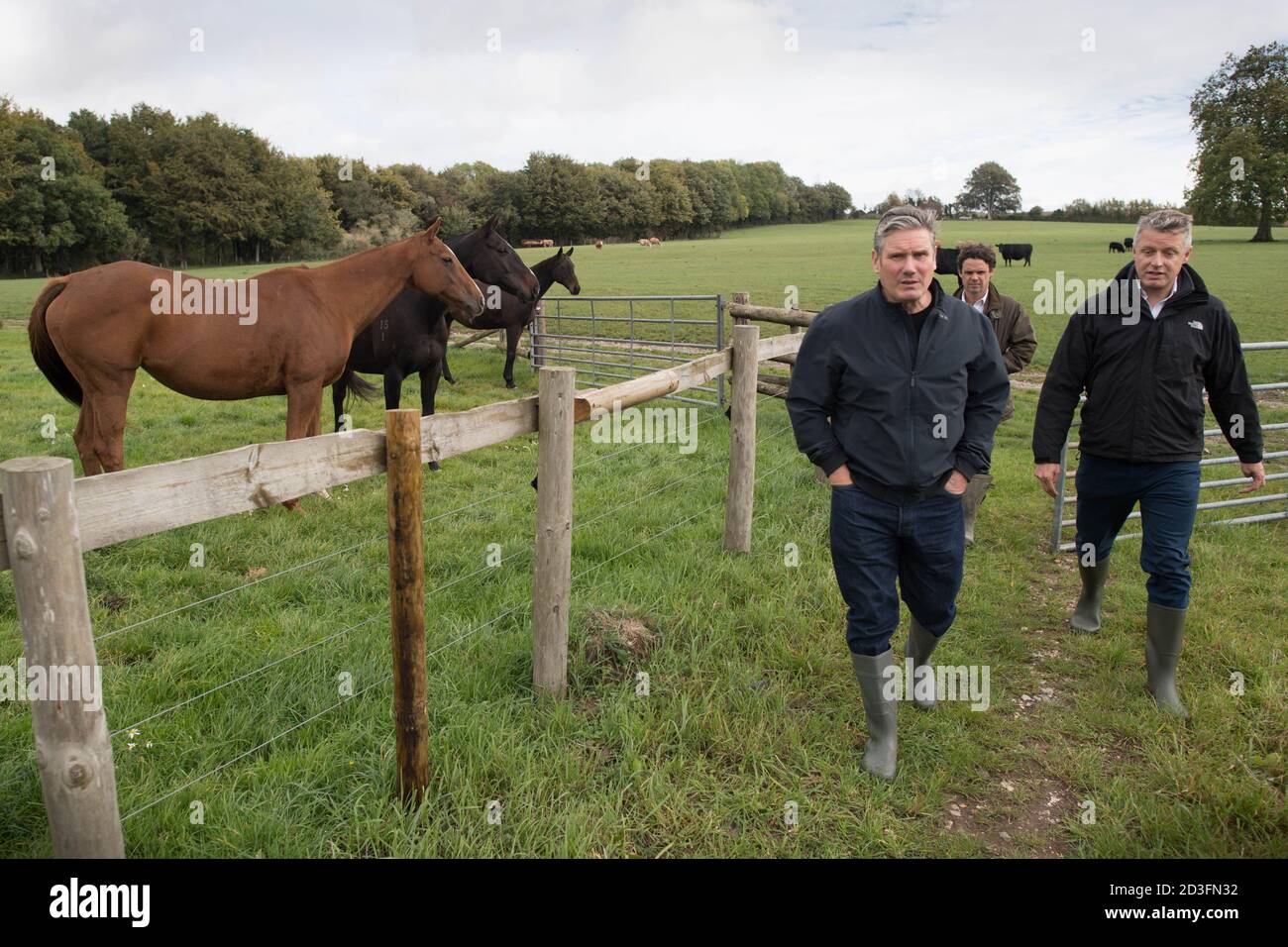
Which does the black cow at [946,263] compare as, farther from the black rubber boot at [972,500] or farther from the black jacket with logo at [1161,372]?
the black jacket with logo at [1161,372]

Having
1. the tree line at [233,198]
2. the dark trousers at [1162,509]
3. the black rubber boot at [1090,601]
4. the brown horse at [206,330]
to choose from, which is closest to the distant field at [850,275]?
the tree line at [233,198]

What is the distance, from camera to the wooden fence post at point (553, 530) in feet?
11.1

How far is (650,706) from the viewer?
139 inches

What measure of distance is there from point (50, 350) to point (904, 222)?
6225 millimetres

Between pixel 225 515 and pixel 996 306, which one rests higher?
pixel 996 306

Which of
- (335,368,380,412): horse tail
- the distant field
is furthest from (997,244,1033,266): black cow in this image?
(335,368,380,412): horse tail

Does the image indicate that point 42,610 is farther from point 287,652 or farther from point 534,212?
point 534,212

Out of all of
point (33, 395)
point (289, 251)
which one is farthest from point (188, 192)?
point (33, 395)

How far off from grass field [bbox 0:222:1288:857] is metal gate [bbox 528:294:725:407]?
14.8ft

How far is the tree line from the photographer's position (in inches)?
2062

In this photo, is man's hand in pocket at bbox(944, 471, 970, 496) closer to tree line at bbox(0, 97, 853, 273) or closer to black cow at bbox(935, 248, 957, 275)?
black cow at bbox(935, 248, 957, 275)

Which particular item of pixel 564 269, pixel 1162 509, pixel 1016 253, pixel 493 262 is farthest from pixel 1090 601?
pixel 1016 253

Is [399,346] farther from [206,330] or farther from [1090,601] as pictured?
[1090,601]
